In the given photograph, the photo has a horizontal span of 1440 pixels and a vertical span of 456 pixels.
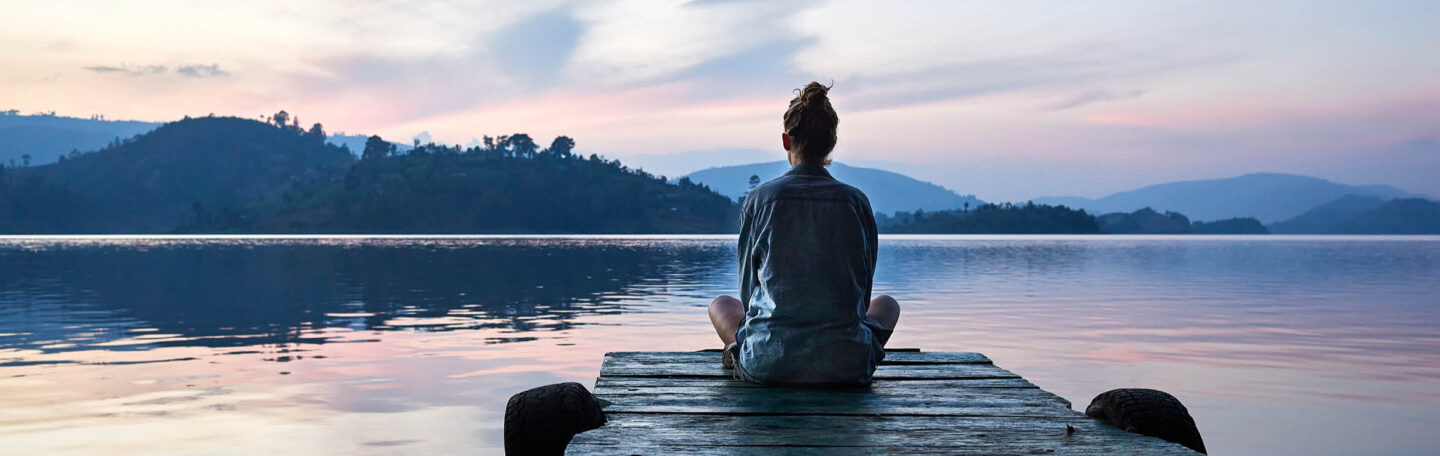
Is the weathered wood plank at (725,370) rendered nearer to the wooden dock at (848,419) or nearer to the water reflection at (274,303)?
the wooden dock at (848,419)

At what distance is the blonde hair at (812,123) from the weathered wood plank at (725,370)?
1.74 meters

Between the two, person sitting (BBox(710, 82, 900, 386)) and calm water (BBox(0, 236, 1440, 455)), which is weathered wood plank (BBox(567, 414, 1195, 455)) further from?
calm water (BBox(0, 236, 1440, 455))

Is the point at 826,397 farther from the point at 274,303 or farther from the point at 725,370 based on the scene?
the point at 274,303

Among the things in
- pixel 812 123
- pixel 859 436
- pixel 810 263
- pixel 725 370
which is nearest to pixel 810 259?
pixel 810 263

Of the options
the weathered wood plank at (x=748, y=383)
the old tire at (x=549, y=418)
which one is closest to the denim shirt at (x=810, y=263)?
the weathered wood plank at (x=748, y=383)

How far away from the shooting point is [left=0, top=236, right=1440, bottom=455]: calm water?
435 inches

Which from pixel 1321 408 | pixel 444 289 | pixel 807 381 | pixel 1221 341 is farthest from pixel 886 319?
pixel 444 289

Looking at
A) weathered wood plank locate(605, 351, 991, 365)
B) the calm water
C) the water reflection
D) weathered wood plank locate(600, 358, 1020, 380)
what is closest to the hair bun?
weathered wood plank locate(600, 358, 1020, 380)

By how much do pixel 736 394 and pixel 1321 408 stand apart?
9896 mm

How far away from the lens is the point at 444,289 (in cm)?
3472

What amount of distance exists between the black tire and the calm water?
579cm

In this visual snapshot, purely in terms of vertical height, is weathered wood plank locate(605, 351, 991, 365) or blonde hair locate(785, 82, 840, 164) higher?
blonde hair locate(785, 82, 840, 164)

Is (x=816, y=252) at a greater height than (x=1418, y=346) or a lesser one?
greater

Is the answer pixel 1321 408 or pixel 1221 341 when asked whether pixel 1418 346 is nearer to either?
pixel 1221 341
